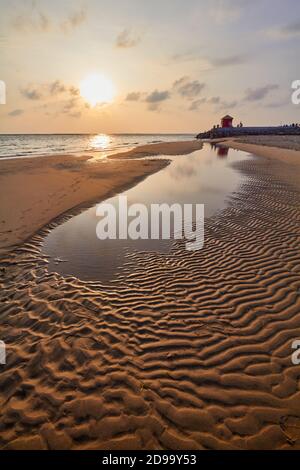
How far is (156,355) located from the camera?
4.80m

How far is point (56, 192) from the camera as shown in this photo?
55.5ft

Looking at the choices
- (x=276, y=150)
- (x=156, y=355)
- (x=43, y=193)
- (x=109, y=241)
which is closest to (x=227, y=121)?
(x=276, y=150)

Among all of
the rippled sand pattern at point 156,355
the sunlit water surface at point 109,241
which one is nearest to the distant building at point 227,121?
the sunlit water surface at point 109,241

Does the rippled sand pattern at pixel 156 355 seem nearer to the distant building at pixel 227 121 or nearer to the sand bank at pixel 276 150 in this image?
the sand bank at pixel 276 150

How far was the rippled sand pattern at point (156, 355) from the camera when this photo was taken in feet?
12.0

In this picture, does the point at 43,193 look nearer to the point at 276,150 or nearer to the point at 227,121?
the point at 276,150

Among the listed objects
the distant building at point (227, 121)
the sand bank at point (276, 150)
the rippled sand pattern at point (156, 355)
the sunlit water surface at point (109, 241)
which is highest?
the distant building at point (227, 121)

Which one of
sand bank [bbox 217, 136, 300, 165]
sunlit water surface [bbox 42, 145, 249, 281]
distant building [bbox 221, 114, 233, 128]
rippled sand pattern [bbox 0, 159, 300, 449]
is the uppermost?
distant building [bbox 221, 114, 233, 128]

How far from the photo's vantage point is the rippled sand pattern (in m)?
3.67

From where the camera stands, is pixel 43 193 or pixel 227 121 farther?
pixel 227 121

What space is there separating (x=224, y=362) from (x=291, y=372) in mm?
1139

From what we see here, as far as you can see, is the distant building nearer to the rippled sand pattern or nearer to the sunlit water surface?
the sunlit water surface

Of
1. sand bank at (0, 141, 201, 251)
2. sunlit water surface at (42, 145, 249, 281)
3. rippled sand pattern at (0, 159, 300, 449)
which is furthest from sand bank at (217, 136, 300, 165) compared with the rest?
rippled sand pattern at (0, 159, 300, 449)
